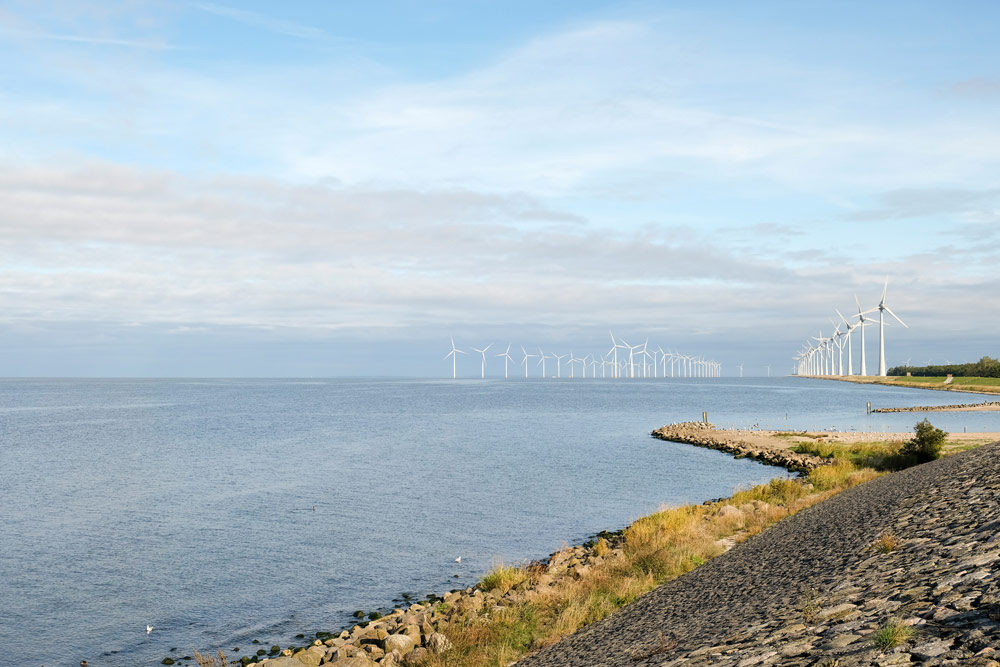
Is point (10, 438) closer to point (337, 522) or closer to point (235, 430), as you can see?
point (235, 430)

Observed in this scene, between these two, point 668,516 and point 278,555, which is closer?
point 668,516

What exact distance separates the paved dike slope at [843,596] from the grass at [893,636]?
79 millimetres

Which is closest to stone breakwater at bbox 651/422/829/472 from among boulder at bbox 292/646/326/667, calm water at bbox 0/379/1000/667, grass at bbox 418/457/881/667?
calm water at bbox 0/379/1000/667

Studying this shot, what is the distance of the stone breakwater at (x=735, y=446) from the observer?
5145cm

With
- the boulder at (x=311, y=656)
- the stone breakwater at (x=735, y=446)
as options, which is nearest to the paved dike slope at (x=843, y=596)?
the boulder at (x=311, y=656)

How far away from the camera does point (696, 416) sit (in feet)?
377

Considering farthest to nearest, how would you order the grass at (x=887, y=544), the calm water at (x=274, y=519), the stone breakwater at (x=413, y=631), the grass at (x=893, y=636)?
the calm water at (x=274, y=519)
the stone breakwater at (x=413, y=631)
the grass at (x=887, y=544)
the grass at (x=893, y=636)

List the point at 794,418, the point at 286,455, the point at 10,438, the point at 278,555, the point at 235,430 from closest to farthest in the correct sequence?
the point at 278,555, the point at 286,455, the point at 10,438, the point at 235,430, the point at 794,418

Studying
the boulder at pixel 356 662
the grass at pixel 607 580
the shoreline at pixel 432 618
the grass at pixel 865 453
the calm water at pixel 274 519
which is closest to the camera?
the boulder at pixel 356 662

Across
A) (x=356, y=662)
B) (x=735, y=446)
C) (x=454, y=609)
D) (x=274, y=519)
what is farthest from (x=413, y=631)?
(x=735, y=446)

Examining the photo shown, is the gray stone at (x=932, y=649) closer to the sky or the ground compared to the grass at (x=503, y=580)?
closer to the sky

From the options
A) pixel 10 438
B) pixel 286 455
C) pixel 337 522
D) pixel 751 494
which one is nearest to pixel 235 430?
pixel 10 438

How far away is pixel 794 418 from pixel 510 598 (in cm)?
9078

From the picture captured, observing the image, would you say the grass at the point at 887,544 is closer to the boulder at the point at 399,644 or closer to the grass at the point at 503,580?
the boulder at the point at 399,644
